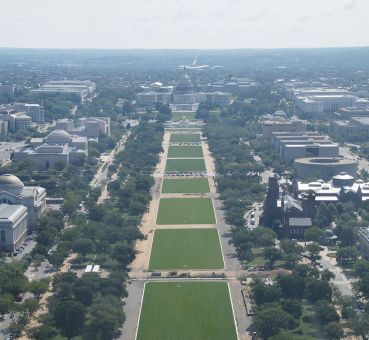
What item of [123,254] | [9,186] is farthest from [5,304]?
[9,186]

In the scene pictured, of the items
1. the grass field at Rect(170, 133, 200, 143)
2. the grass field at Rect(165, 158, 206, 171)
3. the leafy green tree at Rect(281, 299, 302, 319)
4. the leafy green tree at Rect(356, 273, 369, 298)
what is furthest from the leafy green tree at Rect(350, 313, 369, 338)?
the grass field at Rect(170, 133, 200, 143)

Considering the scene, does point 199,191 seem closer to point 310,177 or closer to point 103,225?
point 310,177

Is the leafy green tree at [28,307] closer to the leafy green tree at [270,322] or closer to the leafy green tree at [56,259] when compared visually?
the leafy green tree at [56,259]

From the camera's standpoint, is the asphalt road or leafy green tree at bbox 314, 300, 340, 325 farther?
the asphalt road

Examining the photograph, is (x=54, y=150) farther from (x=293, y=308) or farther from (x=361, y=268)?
(x=293, y=308)

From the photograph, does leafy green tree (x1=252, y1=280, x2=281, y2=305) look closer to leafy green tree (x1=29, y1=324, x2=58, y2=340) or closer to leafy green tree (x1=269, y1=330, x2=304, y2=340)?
leafy green tree (x1=269, y1=330, x2=304, y2=340)
